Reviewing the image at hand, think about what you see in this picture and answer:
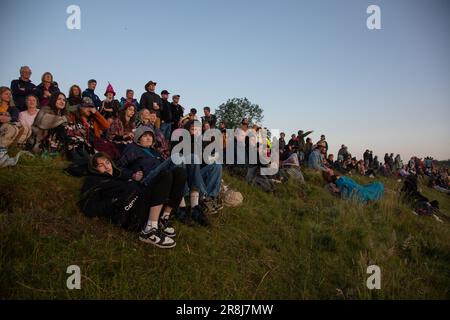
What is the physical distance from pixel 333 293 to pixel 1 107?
664 cm

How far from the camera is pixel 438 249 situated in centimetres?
521

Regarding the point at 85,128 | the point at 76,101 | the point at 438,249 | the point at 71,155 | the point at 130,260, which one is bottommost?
the point at 438,249

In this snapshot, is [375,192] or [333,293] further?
[375,192]

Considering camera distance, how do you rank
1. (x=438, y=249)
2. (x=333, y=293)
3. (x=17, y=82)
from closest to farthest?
(x=333, y=293), (x=438, y=249), (x=17, y=82)

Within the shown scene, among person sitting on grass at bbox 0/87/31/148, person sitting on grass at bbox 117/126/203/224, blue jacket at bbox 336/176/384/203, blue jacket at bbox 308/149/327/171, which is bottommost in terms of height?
blue jacket at bbox 336/176/384/203

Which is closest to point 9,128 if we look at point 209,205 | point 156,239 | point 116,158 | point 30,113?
point 30,113

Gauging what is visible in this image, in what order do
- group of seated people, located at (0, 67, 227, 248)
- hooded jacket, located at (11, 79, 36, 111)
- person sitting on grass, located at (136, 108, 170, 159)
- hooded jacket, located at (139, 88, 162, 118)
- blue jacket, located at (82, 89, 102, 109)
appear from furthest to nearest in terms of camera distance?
hooded jacket, located at (139, 88, 162, 118) < blue jacket, located at (82, 89, 102, 109) < hooded jacket, located at (11, 79, 36, 111) < person sitting on grass, located at (136, 108, 170, 159) < group of seated people, located at (0, 67, 227, 248)

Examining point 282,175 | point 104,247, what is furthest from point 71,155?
point 282,175

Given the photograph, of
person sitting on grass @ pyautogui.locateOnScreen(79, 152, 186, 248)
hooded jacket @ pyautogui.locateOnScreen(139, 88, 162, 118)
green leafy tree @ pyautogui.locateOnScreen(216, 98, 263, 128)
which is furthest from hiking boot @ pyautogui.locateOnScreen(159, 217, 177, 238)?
green leafy tree @ pyautogui.locateOnScreen(216, 98, 263, 128)

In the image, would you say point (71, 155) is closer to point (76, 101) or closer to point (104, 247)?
point (76, 101)

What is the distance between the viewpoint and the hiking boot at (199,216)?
15.4 feet

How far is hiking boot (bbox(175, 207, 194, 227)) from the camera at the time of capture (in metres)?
4.59

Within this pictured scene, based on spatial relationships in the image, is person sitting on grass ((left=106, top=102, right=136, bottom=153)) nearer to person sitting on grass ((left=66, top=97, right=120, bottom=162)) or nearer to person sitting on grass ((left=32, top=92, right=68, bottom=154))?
person sitting on grass ((left=66, top=97, right=120, bottom=162))

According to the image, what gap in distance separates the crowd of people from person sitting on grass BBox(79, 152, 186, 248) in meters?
0.01
